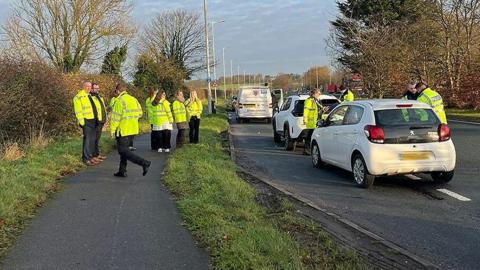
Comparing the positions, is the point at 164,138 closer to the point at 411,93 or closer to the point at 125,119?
the point at 125,119

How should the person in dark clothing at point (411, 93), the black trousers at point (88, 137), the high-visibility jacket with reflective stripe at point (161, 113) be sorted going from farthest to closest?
1. the high-visibility jacket with reflective stripe at point (161, 113)
2. the person in dark clothing at point (411, 93)
3. the black trousers at point (88, 137)

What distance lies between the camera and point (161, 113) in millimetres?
13633

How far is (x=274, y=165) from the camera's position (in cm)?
1195

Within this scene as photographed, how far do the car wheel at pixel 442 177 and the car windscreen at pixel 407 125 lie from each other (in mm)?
684

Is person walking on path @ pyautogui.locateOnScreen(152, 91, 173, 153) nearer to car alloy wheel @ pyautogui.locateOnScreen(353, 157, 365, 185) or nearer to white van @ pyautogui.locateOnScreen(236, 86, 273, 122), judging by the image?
car alloy wheel @ pyautogui.locateOnScreen(353, 157, 365, 185)

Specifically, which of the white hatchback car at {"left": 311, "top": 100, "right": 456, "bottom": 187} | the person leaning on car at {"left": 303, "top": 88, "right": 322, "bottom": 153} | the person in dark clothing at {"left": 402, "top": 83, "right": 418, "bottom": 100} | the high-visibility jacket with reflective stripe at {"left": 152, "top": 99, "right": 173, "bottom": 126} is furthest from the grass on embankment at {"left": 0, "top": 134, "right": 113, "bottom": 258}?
the person in dark clothing at {"left": 402, "top": 83, "right": 418, "bottom": 100}

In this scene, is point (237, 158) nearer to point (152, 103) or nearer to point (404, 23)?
point (152, 103)

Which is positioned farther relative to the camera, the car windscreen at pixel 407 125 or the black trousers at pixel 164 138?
the black trousers at pixel 164 138

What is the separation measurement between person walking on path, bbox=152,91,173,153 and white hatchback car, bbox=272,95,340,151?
3.34 meters

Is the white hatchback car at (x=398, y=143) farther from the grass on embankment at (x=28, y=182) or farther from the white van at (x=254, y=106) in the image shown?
the white van at (x=254, y=106)

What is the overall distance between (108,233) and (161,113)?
792cm

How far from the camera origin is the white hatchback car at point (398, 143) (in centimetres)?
853

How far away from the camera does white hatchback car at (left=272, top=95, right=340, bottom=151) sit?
46.8 feet

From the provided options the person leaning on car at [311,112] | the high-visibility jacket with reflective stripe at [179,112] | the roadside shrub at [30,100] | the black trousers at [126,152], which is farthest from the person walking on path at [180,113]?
the black trousers at [126,152]
